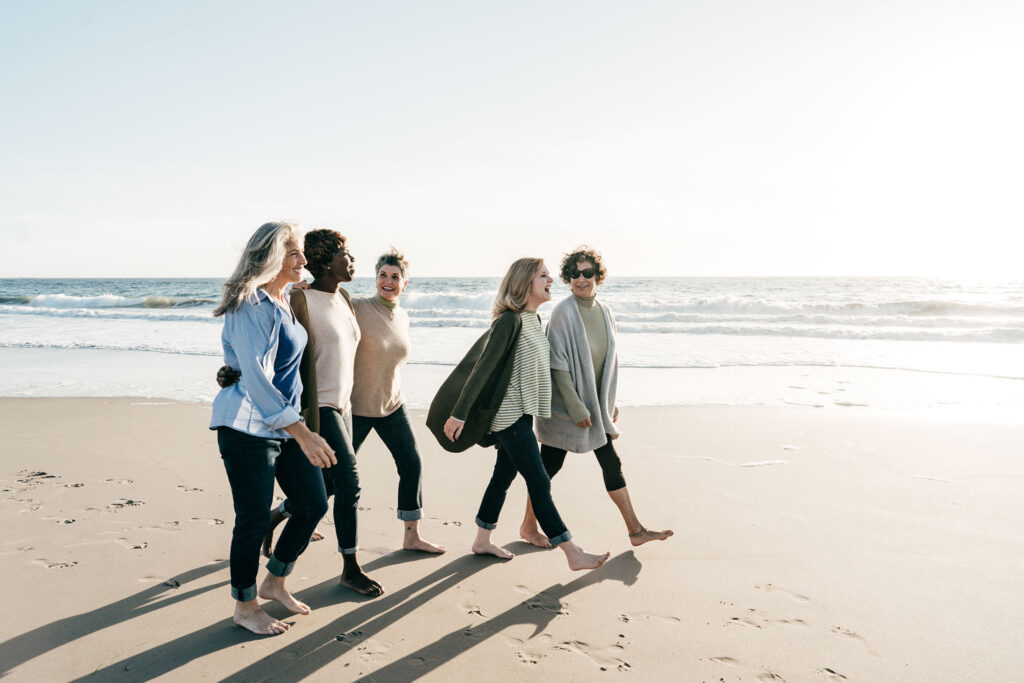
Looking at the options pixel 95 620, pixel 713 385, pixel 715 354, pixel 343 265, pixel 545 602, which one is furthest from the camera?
pixel 715 354

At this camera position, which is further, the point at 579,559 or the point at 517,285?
the point at 517,285

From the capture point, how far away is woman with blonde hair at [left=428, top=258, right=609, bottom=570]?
316 centimetres

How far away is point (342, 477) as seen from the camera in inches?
115

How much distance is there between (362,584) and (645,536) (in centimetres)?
152

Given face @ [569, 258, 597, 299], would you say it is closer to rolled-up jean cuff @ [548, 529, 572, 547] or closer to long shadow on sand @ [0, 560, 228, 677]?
rolled-up jean cuff @ [548, 529, 572, 547]

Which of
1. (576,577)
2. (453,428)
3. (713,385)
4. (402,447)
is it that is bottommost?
(576,577)

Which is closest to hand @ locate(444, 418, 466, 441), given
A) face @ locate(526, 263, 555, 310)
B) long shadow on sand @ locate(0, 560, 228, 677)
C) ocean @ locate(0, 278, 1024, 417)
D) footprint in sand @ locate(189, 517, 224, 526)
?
face @ locate(526, 263, 555, 310)

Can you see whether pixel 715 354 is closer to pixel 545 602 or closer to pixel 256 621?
pixel 545 602

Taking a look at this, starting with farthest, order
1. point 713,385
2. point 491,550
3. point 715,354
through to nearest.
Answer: point 715,354 < point 713,385 < point 491,550

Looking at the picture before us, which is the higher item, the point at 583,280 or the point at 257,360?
the point at 583,280

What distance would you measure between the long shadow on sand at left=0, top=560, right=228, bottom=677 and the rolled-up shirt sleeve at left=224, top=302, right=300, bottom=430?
48.5 inches

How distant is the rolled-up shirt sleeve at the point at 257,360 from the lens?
7.61ft

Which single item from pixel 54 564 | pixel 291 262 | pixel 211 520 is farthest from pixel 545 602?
pixel 54 564

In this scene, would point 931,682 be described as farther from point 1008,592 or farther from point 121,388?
point 121,388
